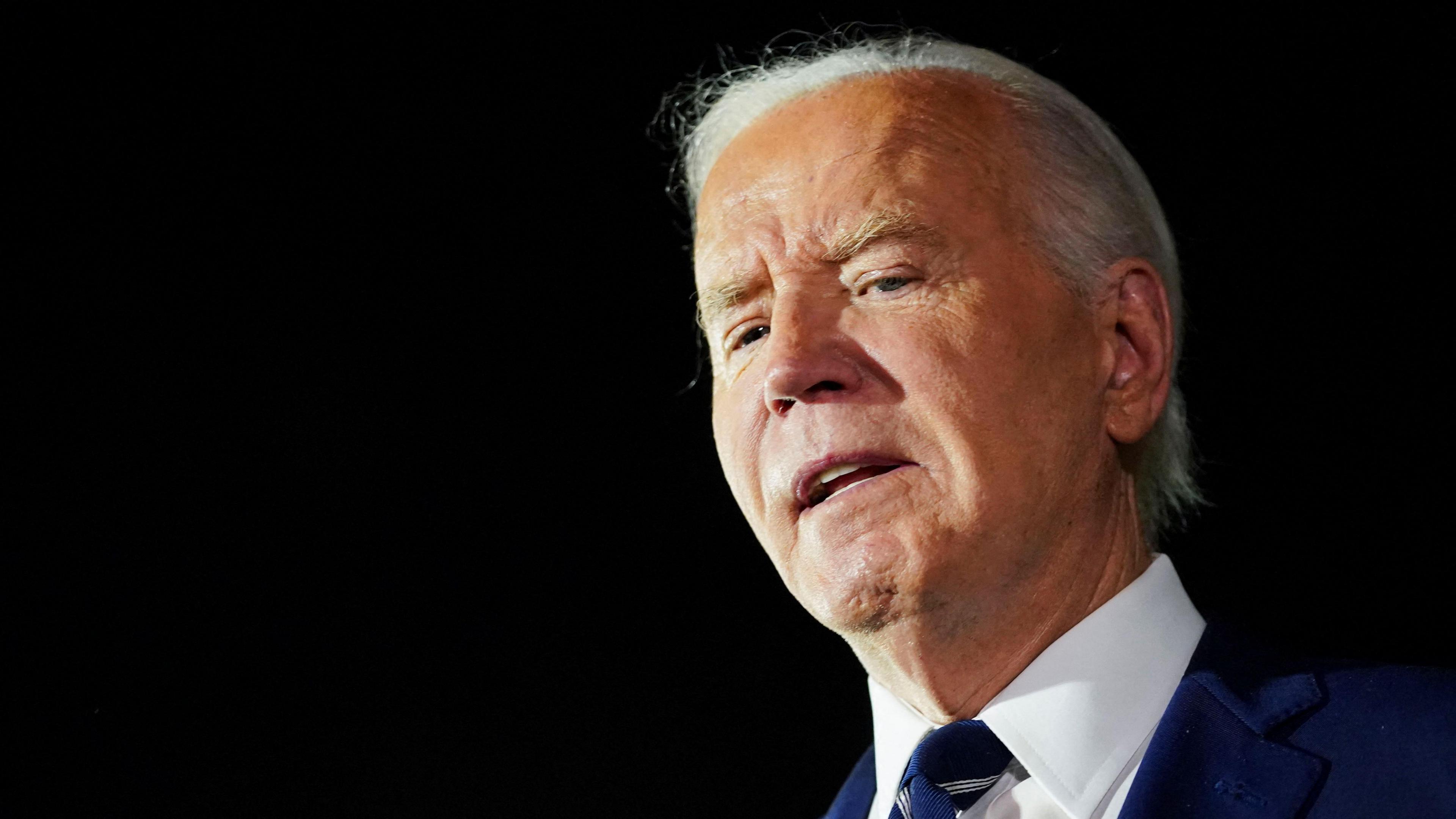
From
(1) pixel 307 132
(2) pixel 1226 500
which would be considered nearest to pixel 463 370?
(1) pixel 307 132

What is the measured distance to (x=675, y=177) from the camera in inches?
107

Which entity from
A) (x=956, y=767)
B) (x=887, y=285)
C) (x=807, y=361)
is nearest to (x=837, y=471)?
(x=807, y=361)

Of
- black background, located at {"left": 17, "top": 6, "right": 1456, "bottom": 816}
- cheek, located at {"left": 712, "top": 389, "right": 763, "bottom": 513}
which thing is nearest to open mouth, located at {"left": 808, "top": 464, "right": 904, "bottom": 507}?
cheek, located at {"left": 712, "top": 389, "right": 763, "bottom": 513}

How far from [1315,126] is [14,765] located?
2.55 metres

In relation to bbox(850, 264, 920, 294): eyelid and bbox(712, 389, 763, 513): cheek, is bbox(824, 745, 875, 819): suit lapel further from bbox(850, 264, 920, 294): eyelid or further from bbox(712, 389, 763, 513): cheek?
bbox(850, 264, 920, 294): eyelid

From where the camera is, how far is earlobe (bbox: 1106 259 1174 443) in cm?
188

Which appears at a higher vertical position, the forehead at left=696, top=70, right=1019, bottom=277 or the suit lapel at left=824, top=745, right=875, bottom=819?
the forehead at left=696, top=70, right=1019, bottom=277

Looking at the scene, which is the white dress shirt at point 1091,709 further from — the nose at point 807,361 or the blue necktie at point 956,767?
the nose at point 807,361

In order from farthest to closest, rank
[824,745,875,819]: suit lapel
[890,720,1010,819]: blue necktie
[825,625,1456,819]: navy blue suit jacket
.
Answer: [824,745,875,819]: suit lapel → [890,720,1010,819]: blue necktie → [825,625,1456,819]: navy blue suit jacket

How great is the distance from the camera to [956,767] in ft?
5.64

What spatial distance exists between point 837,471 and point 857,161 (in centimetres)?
46

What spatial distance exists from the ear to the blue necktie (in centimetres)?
48

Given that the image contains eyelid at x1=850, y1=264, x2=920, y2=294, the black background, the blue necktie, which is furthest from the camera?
the black background

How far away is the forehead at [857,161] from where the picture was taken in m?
1.87
